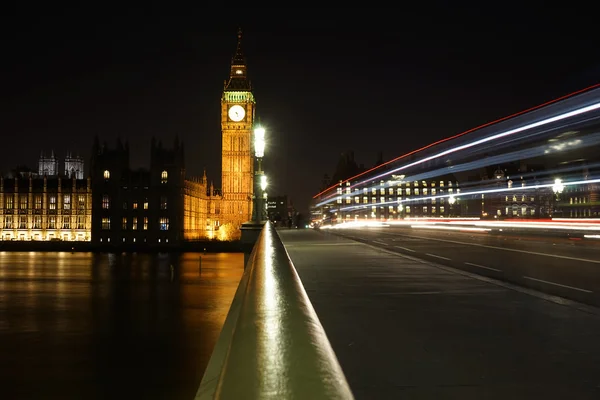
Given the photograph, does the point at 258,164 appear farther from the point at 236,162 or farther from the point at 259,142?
the point at 236,162

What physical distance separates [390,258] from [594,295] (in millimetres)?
8360

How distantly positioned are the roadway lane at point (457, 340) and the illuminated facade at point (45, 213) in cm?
12587

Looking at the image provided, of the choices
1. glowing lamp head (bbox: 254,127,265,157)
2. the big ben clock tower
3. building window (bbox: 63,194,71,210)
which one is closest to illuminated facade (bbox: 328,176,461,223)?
the big ben clock tower

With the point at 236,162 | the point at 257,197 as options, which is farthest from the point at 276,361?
the point at 236,162

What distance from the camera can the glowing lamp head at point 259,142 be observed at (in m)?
30.1

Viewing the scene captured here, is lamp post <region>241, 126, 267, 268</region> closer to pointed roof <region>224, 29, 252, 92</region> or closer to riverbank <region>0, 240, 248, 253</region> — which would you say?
riverbank <region>0, 240, 248, 253</region>

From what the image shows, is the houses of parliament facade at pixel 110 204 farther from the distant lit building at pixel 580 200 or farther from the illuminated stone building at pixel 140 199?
the distant lit building at pixel 580 200

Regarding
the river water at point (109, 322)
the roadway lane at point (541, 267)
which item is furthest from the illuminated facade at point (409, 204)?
the roadway lane at point (541, 267)

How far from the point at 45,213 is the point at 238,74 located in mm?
58613

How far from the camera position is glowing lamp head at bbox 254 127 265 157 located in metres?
30.1

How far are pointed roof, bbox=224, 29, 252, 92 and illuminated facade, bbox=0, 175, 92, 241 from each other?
43.3 m

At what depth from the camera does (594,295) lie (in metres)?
11.5

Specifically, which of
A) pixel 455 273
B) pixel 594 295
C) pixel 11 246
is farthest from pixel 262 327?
pixel 11 246

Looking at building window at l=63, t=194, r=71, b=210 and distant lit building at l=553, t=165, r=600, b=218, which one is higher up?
building window at l=63, t=194, r=71, b=210
